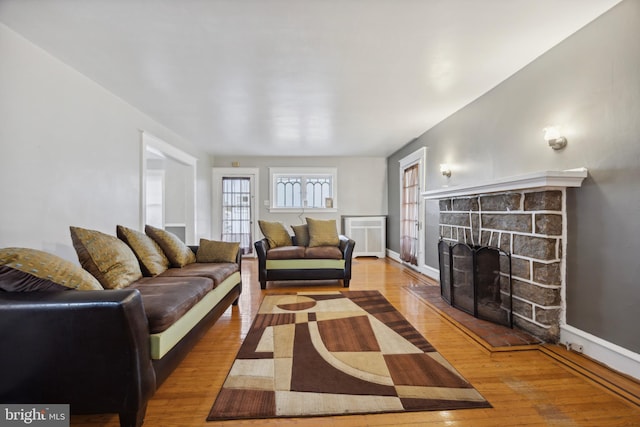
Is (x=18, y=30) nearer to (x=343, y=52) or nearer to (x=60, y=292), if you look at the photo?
(x=60, y=292)

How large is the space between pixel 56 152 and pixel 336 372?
114 inches

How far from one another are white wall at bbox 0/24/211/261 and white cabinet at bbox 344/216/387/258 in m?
4.33

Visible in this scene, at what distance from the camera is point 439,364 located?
6.43ft

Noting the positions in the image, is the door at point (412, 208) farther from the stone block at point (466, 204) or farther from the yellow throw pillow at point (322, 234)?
the yellow throw pillow at point (322, 234)

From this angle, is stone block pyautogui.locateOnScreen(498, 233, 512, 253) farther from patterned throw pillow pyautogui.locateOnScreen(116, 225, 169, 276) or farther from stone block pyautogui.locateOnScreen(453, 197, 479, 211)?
patterned throw pillow pyautogui.locateOnScreen(116, 225, 169, 276)

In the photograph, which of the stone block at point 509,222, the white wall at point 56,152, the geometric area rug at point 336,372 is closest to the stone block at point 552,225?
the stone block at point 509,222

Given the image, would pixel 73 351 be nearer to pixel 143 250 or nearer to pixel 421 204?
pixel 143 250

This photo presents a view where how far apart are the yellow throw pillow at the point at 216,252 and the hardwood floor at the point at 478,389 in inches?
32.0

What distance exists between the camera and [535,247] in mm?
2291

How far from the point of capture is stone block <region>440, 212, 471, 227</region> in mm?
3180

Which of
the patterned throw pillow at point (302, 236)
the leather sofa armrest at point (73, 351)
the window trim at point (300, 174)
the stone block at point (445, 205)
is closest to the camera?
the leather sofa armrest at point (73, 351)

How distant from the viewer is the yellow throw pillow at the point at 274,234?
442 centimetres

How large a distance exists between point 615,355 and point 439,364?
1.12 metres

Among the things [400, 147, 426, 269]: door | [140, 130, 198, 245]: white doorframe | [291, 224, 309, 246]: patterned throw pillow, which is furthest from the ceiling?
[291, 224, 309, 246]: patterned throw pillow
